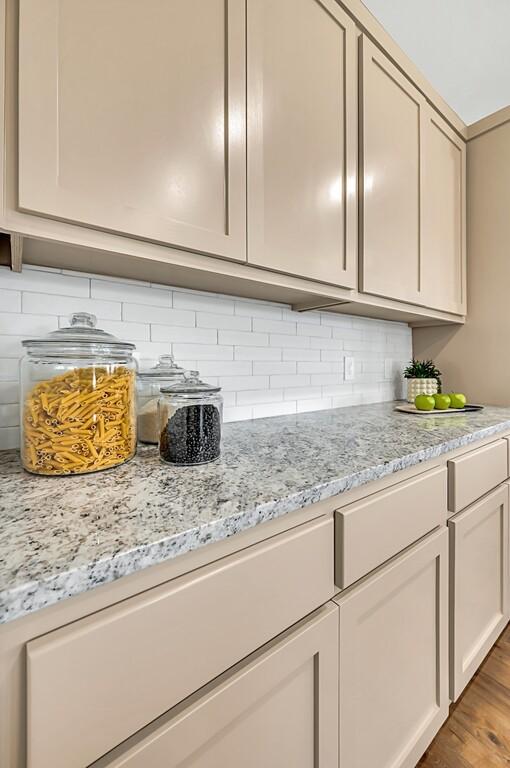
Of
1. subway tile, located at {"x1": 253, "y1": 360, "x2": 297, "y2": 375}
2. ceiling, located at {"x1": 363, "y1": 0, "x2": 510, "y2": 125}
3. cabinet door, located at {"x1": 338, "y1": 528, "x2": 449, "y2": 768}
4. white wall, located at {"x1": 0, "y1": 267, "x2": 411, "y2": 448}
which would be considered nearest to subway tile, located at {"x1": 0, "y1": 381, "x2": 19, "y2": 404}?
white wall, located at {"x1": 0, "y1": 267, "x2": 411, "y2": 448}

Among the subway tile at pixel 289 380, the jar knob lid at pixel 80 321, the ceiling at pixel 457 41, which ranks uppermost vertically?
the ceiling at pixel 457 41

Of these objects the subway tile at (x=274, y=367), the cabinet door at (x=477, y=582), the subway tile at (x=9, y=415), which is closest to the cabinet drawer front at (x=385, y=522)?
the cabinet door at (x=477, y=582)

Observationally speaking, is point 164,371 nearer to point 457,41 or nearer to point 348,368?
point 348,368

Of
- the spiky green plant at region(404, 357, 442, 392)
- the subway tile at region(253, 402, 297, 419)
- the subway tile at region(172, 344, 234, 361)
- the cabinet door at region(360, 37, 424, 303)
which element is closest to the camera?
the subway tile at region(172, 344, 234, 361)

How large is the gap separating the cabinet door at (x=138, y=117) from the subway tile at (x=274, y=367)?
570 mm

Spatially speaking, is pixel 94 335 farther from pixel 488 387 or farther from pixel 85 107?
pixel 488 387

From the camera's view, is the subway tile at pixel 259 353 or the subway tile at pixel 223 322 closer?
the subway tile at pixel 223 322

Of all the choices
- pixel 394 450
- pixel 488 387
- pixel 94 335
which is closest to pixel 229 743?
pixel 394 450

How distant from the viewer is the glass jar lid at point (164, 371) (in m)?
1.04

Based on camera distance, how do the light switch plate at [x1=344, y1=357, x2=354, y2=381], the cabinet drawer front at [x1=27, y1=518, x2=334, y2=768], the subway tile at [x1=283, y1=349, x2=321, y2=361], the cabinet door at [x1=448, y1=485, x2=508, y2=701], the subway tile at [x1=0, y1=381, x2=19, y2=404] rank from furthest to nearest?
1. the light switch plate at [x1=344, y1=357, x2=354, y2=381]
2. the subway tile at [x1=283, y1=349, x2=321, y2=361]
3. the cabinet door at [x1=448, y1=485, x2=508, y2=701]
4. the subway tile at [x1=0, y1=381, x2=19, y2=404]
5. the cabinet drawer front at [x1=27, y1=518, x2=334, y2=768]

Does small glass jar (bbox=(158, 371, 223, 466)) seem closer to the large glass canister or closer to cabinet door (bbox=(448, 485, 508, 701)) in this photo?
Answer: the large glass canister

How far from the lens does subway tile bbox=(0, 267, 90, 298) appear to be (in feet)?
2.99

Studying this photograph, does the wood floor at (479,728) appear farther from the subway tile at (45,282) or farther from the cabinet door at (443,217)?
the subway tile at (45,282)

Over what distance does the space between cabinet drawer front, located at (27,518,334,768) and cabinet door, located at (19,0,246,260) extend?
695mm
